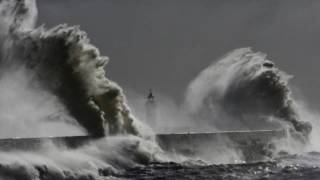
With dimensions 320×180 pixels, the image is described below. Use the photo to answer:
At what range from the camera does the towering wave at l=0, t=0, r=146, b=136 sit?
90.6 feet

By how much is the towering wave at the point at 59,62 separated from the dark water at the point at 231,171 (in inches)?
101

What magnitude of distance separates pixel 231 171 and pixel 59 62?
24.6 ft

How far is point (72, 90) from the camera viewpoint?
1107 inches

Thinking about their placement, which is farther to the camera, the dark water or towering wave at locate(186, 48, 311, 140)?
towering wave at locate(186, 48, 311, 140)

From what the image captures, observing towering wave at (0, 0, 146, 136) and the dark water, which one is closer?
the dark water

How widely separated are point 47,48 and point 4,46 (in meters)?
1.46

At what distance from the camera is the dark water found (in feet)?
84.5

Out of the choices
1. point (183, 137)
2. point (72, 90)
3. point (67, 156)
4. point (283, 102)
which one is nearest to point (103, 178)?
point (67, 156)

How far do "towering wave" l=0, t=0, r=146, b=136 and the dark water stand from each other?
2.56m

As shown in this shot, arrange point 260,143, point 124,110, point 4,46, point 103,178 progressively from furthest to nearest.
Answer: point 260,143, point 124,110, point 4,46, point 103,178

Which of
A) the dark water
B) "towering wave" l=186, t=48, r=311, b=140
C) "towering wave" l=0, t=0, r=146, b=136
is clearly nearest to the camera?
the dark water

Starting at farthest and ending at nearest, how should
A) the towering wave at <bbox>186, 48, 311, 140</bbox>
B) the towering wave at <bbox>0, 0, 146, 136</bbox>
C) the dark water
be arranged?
the towering wave at <bbox>186, 48, 311, 140</bbox> → the towering wave at <bbox>0, 0, 146, 136</bbox> → the dark water

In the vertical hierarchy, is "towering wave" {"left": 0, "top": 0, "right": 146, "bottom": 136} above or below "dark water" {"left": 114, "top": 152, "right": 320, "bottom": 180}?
above

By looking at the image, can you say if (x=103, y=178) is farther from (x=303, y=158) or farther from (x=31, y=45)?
(x=303, y=158)
